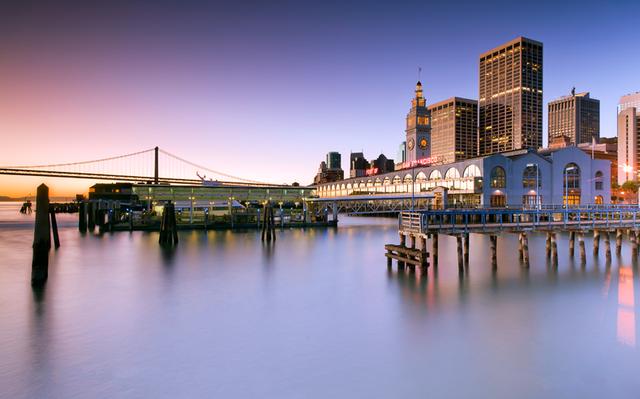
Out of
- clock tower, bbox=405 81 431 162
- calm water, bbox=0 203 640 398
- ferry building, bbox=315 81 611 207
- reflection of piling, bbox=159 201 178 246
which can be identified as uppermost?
clock tower, bbox=405 81 431 162

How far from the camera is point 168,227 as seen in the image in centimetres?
5003

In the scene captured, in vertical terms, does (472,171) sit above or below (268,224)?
above

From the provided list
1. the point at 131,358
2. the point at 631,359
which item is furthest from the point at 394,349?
the point at 131,358

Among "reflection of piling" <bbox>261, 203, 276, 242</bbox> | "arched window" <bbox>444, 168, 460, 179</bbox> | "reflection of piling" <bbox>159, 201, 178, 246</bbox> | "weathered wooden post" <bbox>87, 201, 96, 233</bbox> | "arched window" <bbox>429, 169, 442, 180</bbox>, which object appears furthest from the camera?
"arched window" <bbox>429, 169, 442, 180</bbox>

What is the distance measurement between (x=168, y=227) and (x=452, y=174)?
226ft

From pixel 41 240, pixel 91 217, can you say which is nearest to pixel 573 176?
pixel 41 240

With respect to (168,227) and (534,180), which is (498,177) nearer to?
(534,180)

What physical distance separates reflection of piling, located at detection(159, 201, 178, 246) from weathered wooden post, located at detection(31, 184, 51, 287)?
20617 mm

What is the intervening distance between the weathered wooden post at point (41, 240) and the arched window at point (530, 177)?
8605 centimetres

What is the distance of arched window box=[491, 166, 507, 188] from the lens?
279ft

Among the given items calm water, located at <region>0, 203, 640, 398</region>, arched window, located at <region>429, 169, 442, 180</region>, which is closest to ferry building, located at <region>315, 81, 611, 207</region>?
arched window, located at <region>429, 169, 442, 180</region>

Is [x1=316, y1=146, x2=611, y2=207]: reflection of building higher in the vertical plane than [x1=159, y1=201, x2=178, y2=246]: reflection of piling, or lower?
higher

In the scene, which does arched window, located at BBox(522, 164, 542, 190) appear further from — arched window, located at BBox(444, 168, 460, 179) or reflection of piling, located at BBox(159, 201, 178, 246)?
reflection of piling, located at BBox(159, 201, 178, 246)

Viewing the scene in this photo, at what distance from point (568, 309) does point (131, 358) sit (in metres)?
20.7
